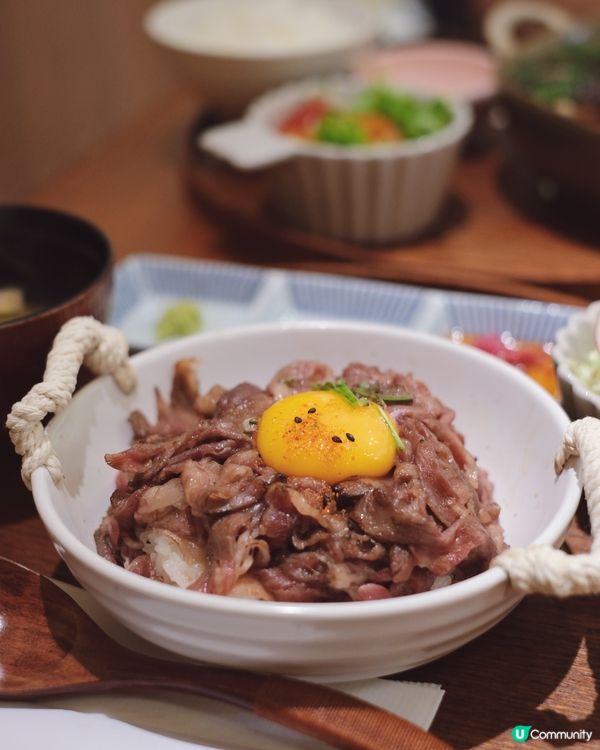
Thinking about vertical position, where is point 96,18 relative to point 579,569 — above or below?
below

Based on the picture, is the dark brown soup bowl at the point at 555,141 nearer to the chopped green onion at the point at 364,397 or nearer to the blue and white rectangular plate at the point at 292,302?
the blue and white rectangular plate at the point at 292,302

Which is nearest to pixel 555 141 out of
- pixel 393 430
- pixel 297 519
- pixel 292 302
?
pixel 292 302

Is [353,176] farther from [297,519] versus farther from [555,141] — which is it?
[297,519]

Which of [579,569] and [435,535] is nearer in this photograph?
[579,569]

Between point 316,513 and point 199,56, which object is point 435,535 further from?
point 199,56

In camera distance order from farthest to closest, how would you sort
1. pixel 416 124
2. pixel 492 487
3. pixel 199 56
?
pixel 199 56
pixel 416 124
pixel 492 487

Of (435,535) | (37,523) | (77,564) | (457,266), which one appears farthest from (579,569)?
(457,266)

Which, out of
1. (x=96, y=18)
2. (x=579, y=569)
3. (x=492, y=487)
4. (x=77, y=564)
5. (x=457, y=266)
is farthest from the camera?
(x=96, y=18)

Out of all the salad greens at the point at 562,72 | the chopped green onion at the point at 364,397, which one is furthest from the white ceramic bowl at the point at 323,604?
the salad greens at the point at 562,72
